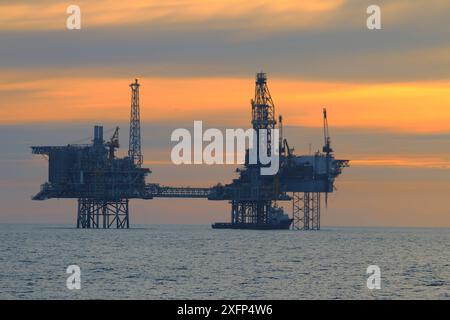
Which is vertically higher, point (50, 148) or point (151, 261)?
point (50, 148)

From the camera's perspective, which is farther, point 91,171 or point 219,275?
point 91,171

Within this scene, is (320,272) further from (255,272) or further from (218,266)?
(218,266)

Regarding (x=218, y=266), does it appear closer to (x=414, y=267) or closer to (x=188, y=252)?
(x=414, y=267)

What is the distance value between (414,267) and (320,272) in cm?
1341

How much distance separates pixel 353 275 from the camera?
260ft

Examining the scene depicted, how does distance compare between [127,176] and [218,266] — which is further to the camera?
[127,176]

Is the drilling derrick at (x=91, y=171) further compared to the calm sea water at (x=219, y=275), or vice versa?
the drilling derrick at (x=91, y=171)

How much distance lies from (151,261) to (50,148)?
336ft

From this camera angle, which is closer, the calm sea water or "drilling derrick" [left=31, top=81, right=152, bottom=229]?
the calm sea water
